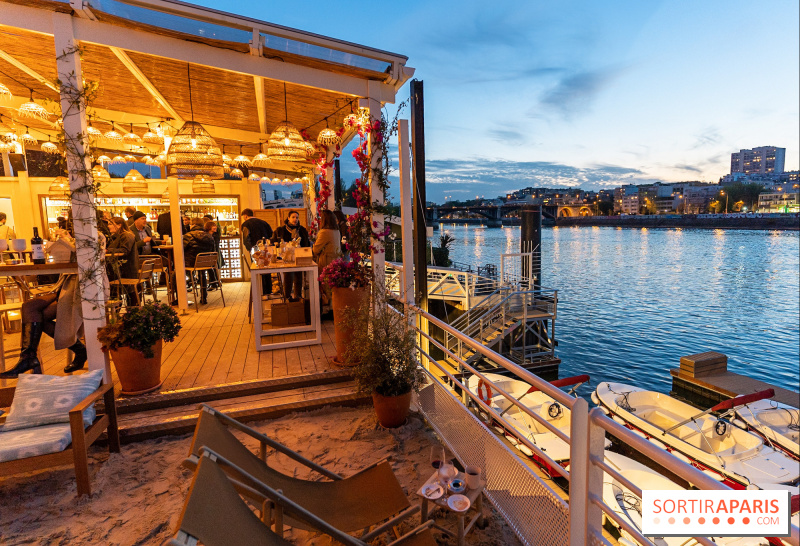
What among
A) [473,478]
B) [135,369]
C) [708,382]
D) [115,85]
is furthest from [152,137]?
[708,382]

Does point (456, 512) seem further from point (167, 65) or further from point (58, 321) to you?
point (167, 65)

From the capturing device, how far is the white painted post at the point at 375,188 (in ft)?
13.5

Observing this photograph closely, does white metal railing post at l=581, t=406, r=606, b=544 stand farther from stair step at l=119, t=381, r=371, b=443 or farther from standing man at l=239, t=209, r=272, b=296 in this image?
standing man at l=239, t=209, r=272, b=296

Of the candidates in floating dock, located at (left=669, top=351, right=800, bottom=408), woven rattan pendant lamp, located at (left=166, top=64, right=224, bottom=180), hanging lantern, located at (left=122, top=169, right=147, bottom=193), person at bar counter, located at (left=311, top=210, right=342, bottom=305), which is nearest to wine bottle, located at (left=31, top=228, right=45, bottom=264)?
woven rattan pendant lamp, located at (left=166, top=64, right=224, bottom=180)

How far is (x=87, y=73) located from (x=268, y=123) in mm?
2543

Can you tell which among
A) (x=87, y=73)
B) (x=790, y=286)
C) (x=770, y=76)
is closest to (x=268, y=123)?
(x=87, y=73)

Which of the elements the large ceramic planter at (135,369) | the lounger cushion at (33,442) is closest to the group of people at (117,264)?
the large ceramic planter at (135,369)

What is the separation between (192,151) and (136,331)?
1.86m

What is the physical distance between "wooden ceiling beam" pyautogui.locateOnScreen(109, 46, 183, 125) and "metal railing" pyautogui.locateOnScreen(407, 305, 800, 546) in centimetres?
373

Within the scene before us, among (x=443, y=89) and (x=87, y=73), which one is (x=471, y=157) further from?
(x=87, y=73)

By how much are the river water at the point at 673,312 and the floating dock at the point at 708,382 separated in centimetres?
177

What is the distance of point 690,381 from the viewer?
1070cm

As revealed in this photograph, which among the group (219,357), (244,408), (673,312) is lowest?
(673,312)

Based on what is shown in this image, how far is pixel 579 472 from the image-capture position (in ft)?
5.12
